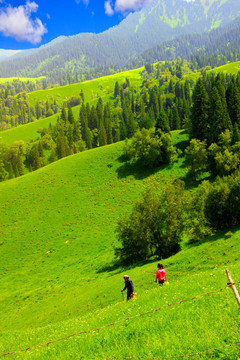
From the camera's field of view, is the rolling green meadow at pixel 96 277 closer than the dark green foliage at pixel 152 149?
Yes

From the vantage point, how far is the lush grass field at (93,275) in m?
9.12

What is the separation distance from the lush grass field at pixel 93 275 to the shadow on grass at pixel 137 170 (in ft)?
1.83

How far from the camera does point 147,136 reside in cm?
7644

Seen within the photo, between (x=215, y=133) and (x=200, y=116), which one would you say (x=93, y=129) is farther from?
(x=215, y=133)

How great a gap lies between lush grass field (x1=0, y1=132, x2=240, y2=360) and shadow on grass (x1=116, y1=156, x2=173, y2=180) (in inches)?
22.0

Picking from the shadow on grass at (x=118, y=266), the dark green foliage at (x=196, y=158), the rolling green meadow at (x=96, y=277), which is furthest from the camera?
the dark green foliage at (x=196, y=158)

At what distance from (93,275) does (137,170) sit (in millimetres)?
45486

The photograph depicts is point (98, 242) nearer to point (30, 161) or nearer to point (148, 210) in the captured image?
point (148, 210)

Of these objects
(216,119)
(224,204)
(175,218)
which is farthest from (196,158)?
(175,218)

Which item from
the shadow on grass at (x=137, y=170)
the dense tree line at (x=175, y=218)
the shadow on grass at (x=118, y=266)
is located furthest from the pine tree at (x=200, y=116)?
the shadow on grass at (x=118, y=266)

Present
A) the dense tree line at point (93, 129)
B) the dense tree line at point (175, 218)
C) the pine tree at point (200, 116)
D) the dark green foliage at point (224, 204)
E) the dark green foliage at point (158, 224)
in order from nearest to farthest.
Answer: the dark green foliage at point (224, 204)
the dense tree line at point (175, 218)
the dark green foliage at point (158, 224)
the pine tree at point (200, 116)
the dense tree line at point (93, 129)

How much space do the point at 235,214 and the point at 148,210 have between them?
1329cm

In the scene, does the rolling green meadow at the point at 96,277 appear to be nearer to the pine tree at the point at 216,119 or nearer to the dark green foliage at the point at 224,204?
the dark green foliage at the point at 224,204

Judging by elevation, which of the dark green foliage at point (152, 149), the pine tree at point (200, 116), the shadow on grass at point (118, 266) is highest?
the pine tree at point (200, 116)
